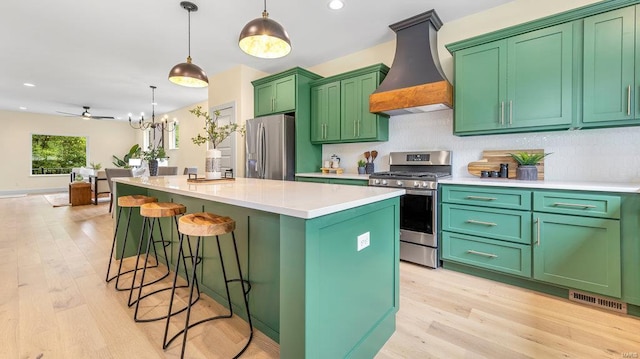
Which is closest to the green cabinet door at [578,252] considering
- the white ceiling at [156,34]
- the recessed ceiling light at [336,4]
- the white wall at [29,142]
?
the white ceiling at [156,34]

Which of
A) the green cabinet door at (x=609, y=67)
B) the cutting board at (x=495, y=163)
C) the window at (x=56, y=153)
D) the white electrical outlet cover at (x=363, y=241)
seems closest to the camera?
the white electrical outlet cover at (x=363, y=241)

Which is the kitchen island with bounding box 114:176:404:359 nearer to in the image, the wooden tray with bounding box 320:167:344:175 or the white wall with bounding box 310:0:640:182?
the white wall with bounding box 310:0:640:182

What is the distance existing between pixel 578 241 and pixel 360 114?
8.20 feet

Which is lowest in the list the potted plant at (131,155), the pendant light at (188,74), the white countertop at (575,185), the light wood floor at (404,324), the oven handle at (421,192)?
the light wood floor at (404,324)

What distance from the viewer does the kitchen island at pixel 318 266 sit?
1.13 metres

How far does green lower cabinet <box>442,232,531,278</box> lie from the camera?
2352 mm

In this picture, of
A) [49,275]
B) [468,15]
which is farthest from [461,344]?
[49,275]

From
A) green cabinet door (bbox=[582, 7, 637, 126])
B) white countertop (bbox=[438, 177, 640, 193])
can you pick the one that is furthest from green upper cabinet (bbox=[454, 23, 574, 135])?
white countertop (bbox=[438, 177, 640, 193])

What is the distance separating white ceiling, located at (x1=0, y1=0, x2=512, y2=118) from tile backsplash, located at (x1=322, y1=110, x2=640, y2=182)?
47.9 inches

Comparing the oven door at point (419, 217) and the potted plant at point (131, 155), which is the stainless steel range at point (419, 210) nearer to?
the oven door at point (419, 217)

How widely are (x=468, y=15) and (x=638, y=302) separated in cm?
298

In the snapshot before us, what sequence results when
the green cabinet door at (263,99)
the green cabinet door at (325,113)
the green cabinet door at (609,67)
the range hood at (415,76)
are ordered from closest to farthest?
the green cabinet door at (609,67) → the range hood at (415,76) → the green cabinet door at (325,113) → the green cabinet door at (263,99)

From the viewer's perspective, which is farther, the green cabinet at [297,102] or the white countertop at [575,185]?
the green cabinet at [297,102]

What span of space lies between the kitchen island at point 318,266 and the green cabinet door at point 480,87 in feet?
5.49
